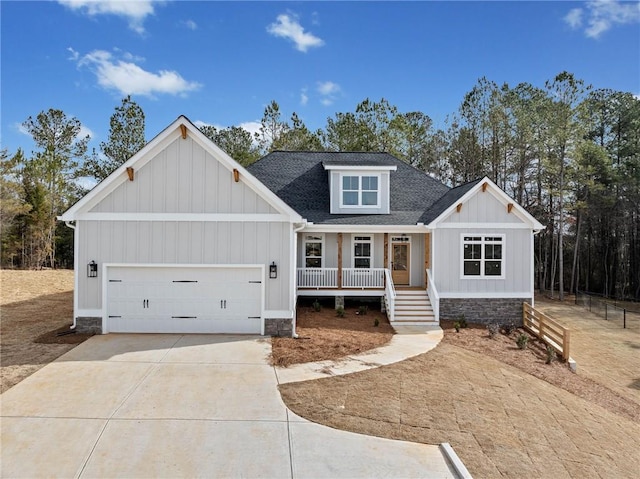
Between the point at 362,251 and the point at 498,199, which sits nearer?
the point at 498,199

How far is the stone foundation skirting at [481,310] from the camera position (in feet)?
46.8

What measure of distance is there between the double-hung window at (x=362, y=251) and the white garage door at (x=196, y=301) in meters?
5.69

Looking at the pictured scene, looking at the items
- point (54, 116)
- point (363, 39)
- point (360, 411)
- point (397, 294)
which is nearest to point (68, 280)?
point (54, 116)

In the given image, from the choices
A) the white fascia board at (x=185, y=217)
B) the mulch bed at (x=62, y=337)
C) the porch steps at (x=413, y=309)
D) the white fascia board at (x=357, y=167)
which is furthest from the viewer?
the white fascia board at (x=357, y=167)

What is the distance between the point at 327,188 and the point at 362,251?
3.44m

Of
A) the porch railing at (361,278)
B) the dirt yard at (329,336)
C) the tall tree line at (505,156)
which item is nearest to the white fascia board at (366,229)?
the porch railing at (361,278)

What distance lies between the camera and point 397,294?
1462cm

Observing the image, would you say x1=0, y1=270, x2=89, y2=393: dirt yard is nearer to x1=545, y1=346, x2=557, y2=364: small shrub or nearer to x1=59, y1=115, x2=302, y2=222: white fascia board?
x1=59, y1=115, x2=302, y2=222: white fascia board

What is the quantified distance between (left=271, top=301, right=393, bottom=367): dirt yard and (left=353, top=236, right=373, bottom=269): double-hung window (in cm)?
183

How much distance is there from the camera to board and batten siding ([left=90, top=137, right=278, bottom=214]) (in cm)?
1134

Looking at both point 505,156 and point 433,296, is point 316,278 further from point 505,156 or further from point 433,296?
point 505,156

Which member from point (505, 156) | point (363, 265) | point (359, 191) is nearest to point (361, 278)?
point (363, 265)

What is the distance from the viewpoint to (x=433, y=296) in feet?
45.9

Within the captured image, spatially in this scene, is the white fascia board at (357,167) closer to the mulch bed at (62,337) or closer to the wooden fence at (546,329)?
the wooden fence at (546,329)
